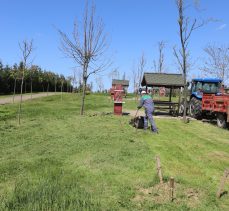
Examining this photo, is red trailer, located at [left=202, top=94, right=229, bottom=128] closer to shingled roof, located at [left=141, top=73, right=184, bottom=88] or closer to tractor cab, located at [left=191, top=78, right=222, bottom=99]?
tractor cab, located at [left=191, top=78, right=222, bottom=99]

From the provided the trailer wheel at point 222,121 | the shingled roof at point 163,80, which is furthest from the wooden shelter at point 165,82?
the trailer wheel at point 222,121

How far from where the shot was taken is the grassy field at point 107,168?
642 cm

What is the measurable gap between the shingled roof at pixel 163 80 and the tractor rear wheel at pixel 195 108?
5.02 feet

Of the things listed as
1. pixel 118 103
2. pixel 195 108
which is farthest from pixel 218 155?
pixel 195 108

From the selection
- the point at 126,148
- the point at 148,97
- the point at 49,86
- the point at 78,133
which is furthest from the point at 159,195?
the point at 49,86

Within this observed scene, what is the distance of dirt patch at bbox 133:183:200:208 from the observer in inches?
257

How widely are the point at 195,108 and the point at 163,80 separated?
2.94 m

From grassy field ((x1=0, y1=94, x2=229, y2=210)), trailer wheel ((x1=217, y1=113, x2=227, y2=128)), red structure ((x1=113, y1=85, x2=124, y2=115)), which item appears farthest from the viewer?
red structure ((x1=113, y1=85, x2=124, y2=115))

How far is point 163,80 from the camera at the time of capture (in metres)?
23.4

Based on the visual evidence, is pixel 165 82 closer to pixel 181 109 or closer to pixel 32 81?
pixel 181 109

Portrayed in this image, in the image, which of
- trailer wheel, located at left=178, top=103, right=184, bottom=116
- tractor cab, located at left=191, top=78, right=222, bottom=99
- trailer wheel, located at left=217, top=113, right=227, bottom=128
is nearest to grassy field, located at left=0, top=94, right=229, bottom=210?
trailer wheel, located at left=217, top=113, right=227, bottom=128

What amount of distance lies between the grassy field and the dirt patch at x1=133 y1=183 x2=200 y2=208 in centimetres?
2

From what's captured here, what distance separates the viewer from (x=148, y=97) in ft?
49.2

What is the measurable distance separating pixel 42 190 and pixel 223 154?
5.87 meters
